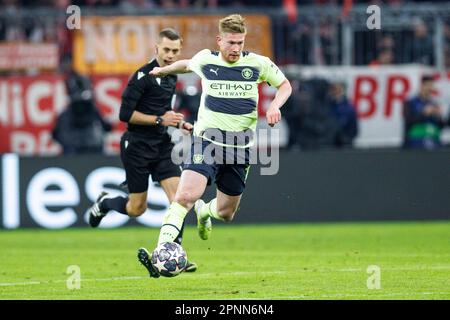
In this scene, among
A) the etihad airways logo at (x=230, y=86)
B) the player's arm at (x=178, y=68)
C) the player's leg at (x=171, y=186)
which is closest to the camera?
the etihad airways logo at (x=230, y=86)

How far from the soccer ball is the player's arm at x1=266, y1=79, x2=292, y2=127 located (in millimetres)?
1520

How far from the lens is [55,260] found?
49.1ft

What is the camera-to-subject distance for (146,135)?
556 inches

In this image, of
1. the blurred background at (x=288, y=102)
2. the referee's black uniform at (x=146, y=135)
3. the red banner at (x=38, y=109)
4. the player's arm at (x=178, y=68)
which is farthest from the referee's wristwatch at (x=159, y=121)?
the red banner at (x=38, y=109)

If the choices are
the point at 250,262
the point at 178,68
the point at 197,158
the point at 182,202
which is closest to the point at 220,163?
the point at 197,158

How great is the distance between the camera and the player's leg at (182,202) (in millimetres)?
11453

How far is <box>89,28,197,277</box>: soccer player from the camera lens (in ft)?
44.5

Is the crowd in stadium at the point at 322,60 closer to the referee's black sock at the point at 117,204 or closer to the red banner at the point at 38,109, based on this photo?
the red banner at the point at 38,109

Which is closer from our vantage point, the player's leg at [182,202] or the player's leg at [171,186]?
the player's leg at [182,202]

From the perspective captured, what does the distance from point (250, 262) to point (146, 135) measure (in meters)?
2.02

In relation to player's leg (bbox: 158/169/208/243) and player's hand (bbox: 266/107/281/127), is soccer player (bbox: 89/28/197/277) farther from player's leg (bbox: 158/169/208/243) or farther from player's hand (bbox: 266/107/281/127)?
player's hand (bbox: 266/107/281/127)

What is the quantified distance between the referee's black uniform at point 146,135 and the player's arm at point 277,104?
7.23 feet

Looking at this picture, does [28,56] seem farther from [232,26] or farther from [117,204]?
[232,26]
